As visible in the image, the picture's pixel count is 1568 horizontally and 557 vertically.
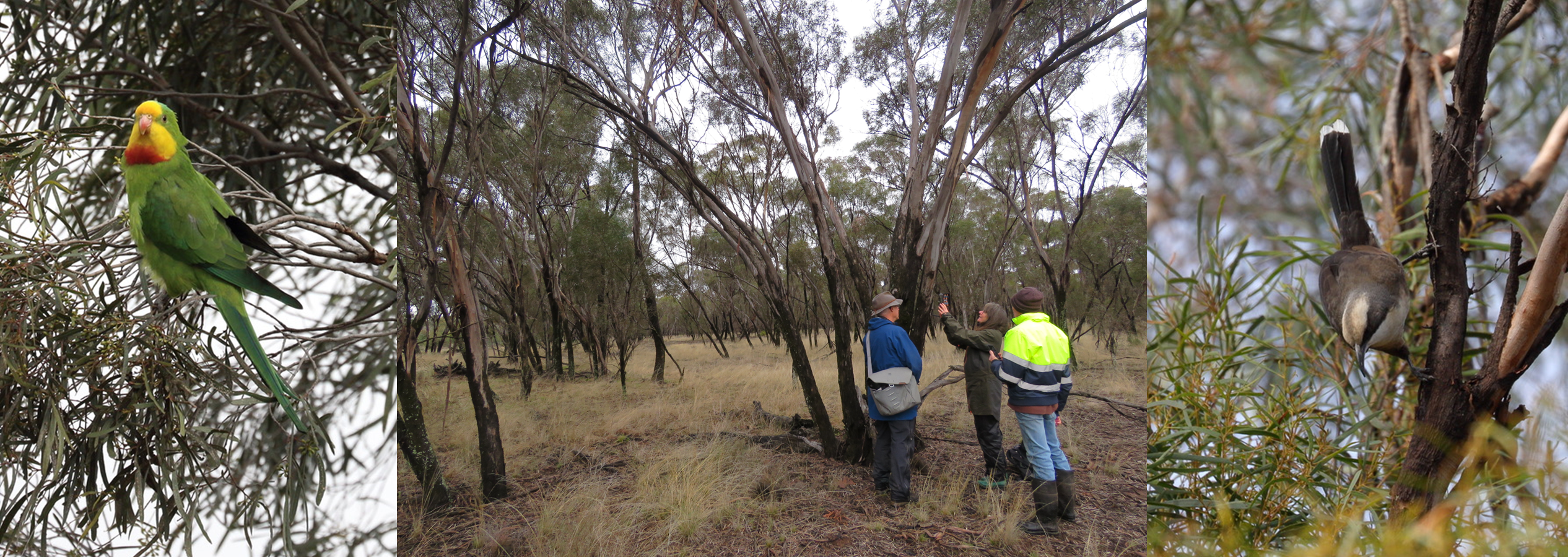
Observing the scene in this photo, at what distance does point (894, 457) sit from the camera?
108 cm

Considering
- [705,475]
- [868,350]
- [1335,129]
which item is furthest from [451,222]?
[1335,129]

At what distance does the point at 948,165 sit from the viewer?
3.51ft

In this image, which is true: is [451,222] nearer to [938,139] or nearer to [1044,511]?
[938,139]

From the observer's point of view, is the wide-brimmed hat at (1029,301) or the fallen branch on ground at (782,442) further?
the fallen branch on ground at (782,442)

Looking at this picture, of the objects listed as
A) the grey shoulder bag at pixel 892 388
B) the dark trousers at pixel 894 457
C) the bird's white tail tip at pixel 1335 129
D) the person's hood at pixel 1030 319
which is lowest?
the dark trousers at pixel 894 457

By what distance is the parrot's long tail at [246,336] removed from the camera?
3.50 feet

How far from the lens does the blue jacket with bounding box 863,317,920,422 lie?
1072 mm

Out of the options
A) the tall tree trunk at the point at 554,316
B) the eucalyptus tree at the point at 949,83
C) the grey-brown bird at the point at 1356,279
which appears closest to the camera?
the grey-brown bird at the point at 1356,279

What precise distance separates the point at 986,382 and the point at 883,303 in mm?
216

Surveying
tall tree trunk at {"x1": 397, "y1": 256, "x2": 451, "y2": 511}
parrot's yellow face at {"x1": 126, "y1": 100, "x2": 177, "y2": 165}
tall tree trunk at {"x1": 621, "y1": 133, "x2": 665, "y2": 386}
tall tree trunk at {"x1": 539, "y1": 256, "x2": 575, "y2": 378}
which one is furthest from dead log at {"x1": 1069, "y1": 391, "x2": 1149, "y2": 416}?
parrot's yellow face at {"x1": 126, "y1": 100, "x2": 177, "y2": 165}

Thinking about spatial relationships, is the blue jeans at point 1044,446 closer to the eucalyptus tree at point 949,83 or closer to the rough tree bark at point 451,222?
the eucalyptus tree at point 949,83

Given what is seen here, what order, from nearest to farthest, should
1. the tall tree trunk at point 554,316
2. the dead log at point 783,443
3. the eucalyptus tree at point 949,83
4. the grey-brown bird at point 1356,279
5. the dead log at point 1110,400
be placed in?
the grey-brown bird at point 1356,279 → the dead log at point 1110,400 → the eucalyptus tree at point 949,83 → the dead log at point 783,443 → the tall tree trunk at point 554,316

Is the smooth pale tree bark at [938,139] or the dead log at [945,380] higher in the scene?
the smooth pale tree bark at [938,139]

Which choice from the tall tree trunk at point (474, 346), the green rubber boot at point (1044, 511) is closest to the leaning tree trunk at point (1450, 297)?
the green rubber boot at point (1044, 511)
